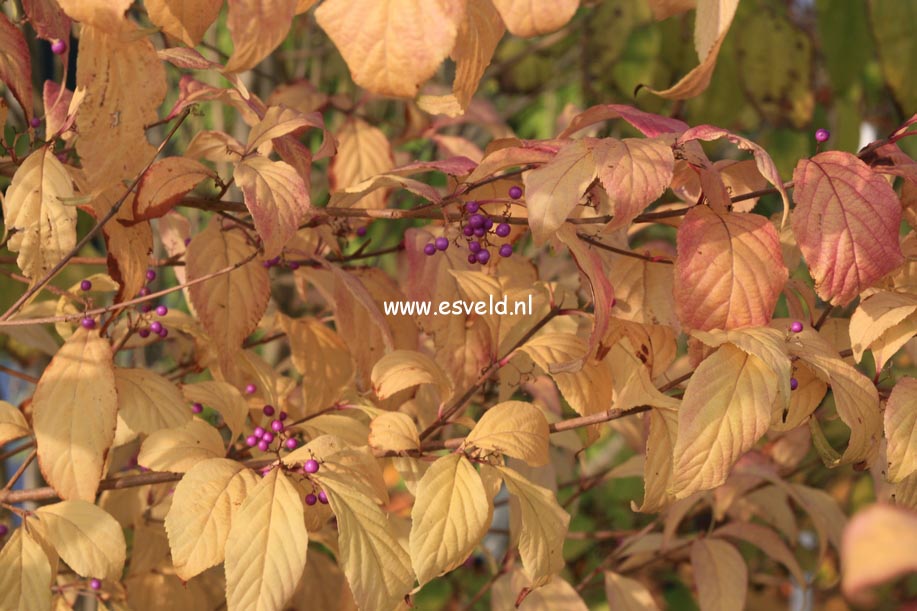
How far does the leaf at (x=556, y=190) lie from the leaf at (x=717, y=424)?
165mm

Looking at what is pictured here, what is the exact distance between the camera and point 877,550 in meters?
0.29

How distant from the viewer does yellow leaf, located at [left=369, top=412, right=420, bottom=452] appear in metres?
0.89

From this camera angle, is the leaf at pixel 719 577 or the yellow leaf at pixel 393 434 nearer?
the yellow leaf at pixel 393 434

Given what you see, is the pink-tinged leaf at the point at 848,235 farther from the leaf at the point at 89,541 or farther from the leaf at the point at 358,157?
the leaf at the point at 358,157

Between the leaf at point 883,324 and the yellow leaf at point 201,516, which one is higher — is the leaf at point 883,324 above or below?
above

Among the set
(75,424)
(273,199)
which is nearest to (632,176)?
(273,199)

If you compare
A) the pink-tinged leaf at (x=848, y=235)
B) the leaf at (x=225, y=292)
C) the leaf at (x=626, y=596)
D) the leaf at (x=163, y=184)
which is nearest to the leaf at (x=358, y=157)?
the leaf at (x=225, y=292)

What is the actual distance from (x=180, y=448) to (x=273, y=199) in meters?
0.23

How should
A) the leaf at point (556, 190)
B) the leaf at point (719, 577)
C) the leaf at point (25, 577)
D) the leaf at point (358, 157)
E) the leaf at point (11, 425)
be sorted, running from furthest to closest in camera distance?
1. the leaf at point (358, 157)
2. the leaf at point (719, 577)
3. the leaf at point (11, 425)
4. the leaf at point (25, 577)
5. the leaf at point (556, 190)

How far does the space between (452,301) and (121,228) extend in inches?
12.4

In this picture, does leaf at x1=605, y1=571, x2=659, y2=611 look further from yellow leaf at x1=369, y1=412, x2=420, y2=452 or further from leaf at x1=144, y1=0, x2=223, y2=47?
leaf at x1=144, y1=0, x2=223, y2=47

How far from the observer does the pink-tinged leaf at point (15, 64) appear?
91cm

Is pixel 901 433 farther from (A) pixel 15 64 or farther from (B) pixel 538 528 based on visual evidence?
(A) pixel 15 64

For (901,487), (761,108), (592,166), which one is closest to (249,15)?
(592,166)
